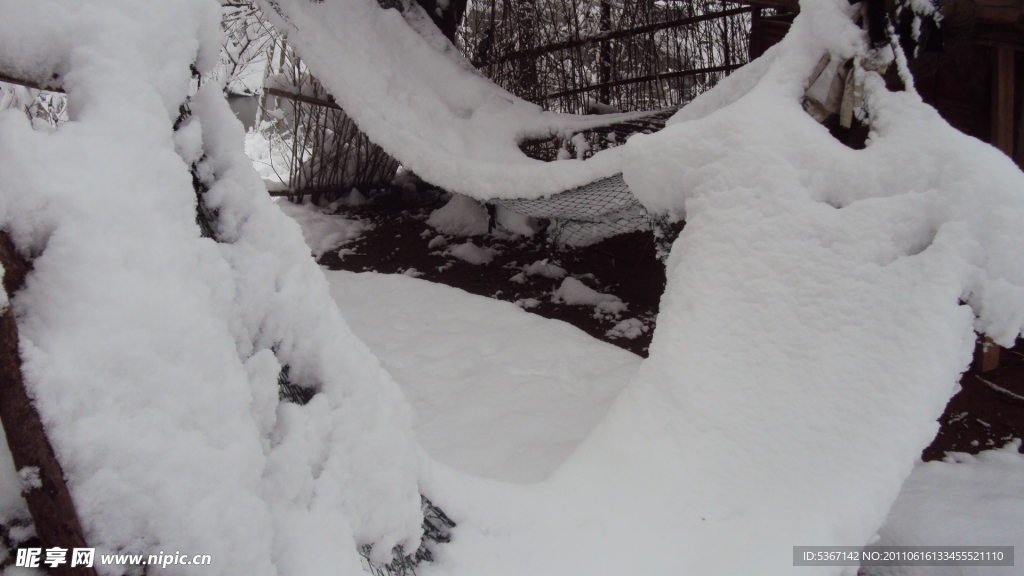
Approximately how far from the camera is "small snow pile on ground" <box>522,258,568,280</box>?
358 cm

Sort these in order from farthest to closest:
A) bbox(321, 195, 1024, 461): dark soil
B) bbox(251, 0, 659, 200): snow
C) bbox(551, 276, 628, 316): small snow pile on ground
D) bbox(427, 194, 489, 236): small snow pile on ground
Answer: bbox(427, 194, 489, 236): small snow pile on ground, bbox(551, 276, 628, 316): small snow pile on ground, bbox(251, 0, 659, 200): snow, bbox(321, 195, 1024, 461): dark soil

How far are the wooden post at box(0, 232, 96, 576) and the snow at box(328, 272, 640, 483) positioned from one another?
899mm

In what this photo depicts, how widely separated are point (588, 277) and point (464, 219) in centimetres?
117

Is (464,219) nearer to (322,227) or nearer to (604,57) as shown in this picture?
(322,227)

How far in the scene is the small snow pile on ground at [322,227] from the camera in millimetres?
4082

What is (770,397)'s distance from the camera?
1.26m

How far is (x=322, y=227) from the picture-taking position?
4320mm

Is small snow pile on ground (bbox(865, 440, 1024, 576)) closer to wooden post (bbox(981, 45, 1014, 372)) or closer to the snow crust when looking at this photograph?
wooden post (bbox(981, 45, 1014, 372))

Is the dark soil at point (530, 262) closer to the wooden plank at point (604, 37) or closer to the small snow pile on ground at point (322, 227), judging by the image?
the small snow pile on ground at point (322, 227)

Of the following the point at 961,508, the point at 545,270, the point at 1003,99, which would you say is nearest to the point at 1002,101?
the point at 1003,99

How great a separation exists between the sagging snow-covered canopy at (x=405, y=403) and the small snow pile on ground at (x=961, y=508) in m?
0.72

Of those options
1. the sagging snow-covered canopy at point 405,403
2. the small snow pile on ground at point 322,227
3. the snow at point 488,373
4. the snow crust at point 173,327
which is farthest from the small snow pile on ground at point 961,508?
the small snow pile on ground at point 322,227

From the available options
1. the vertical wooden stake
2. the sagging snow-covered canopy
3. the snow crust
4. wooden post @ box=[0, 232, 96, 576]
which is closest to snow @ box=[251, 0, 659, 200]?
the sagging snow-covered canopy

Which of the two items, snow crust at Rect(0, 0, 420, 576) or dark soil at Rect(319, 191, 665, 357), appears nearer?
snow crust at Rect(0, 0, 420, 576)
